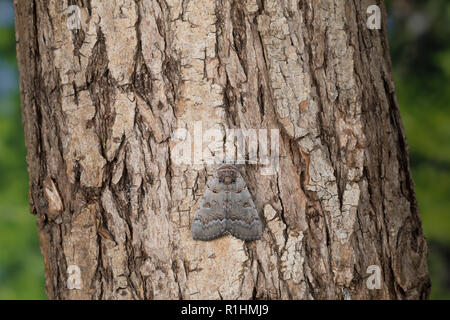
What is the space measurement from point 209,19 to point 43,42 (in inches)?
25.4

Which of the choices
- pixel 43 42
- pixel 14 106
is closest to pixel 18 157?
pixel 14 106

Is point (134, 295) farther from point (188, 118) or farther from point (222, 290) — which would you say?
point (188, 118)

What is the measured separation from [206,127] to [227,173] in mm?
179

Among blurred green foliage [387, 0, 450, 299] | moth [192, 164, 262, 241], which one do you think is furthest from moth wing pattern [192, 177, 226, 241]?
blurred green foliage [387, 0, 450, 299]

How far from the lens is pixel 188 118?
150 cm

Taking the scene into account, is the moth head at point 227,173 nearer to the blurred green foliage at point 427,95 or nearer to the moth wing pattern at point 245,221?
the moth wing pattern at point 245,221

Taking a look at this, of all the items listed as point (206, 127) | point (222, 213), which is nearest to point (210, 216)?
point (222, 213)

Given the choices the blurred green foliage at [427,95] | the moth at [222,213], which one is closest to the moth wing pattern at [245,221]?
the moth at [222,213]

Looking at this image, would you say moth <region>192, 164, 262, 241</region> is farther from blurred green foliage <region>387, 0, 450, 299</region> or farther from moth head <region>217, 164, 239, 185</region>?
blurred green foliage <region>387, 0, 450, 299</region>

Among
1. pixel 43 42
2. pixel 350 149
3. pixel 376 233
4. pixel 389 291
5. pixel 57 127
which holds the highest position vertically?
pixel 43 42

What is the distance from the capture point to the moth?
1.47m

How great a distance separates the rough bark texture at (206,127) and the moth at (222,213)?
3 cm

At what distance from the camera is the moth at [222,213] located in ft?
4.83

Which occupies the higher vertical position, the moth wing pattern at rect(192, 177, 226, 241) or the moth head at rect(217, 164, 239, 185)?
the moth head at rect(217, 164, 239, 185)
